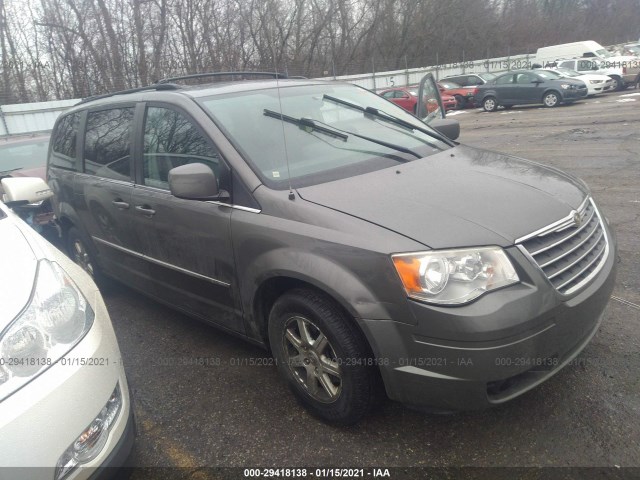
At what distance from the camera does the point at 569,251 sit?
7.60 feet

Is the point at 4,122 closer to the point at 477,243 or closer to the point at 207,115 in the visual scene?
the point at 207,115

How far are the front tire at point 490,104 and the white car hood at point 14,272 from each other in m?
20.2

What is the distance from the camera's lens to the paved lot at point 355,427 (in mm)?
2323

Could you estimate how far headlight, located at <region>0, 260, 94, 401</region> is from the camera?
1715mm

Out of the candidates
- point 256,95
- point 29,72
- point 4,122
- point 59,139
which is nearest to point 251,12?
point 29,72

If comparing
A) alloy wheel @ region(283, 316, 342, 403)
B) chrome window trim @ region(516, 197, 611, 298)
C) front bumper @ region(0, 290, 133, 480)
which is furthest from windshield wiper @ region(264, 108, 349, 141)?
front bumper @ region(0, 290, 133, 480)

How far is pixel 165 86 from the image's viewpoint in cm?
346

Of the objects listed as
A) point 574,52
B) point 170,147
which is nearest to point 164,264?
point 170,147

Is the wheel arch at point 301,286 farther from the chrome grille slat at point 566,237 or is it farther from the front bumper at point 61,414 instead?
the front bumper at point 61,414

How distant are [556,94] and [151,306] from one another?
58.0 ft

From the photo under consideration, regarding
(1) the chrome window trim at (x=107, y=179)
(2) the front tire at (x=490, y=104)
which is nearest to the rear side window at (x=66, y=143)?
(1) the chrome window trim at (x=107, y=179)

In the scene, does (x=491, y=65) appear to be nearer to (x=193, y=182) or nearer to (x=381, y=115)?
(x=381, y=115)

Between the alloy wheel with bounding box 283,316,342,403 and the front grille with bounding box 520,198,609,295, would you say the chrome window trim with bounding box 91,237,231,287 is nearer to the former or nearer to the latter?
the alloy wheel with bounding box 283,316,342,403

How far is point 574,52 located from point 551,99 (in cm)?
1193
